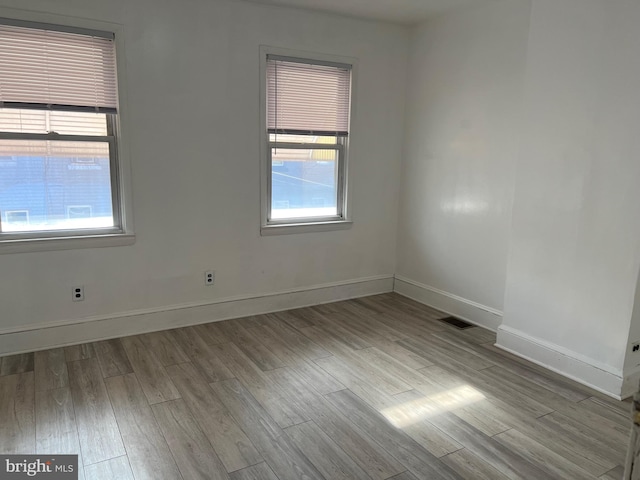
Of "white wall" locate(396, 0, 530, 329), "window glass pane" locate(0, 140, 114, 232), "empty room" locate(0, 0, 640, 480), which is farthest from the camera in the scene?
"white wall" locate(396, 0, 530, 329)

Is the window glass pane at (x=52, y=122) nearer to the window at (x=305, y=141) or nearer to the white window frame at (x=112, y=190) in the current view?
the white window frame at (x=112, y=190)

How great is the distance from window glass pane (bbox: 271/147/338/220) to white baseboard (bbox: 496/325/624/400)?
1.95 meters

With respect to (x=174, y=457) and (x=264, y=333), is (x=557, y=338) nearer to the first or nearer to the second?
(x=264, y=333)

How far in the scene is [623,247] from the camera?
2711 millimetres

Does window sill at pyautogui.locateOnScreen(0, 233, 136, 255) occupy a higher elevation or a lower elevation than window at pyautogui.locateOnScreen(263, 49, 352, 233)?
lower

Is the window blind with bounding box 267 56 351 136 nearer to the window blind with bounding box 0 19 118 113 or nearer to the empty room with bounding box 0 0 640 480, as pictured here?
the empty room with bounding box 0 0 640 480

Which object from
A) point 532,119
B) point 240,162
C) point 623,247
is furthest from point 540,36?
point 240,162

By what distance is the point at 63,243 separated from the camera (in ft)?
10.7

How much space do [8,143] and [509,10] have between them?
148 inches

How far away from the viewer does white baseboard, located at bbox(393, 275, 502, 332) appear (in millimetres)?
3864

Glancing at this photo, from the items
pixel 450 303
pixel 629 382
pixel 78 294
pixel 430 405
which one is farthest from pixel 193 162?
pixel 629 382

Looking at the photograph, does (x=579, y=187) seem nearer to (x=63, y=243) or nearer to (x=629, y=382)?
(x=629, y=382)

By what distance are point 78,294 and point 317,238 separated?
2.07m

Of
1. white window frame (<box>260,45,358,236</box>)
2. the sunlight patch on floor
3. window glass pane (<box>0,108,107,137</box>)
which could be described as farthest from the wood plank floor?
window glass pane (<box>0,108,107,137</box>)
